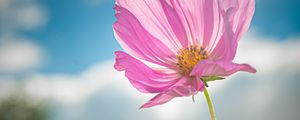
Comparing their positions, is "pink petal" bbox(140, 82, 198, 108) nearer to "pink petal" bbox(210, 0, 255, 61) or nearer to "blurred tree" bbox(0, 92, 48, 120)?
"pink petal" bbox(210, 0, 255, 61)

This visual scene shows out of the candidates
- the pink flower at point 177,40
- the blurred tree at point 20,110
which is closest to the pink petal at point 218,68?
the pink flower at point 177,40

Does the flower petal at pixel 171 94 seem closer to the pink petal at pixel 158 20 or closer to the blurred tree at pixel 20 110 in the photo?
the pink petal at pixel 158 20

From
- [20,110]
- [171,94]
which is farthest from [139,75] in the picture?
[20,110]

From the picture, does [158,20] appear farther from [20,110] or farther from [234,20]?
[20,110]

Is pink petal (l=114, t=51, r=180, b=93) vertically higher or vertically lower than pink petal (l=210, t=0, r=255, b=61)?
lower

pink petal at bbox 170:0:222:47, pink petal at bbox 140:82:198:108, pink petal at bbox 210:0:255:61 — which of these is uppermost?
pink petal at bbox 170:0:222:47

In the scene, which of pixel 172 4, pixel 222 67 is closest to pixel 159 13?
pixel 172 4

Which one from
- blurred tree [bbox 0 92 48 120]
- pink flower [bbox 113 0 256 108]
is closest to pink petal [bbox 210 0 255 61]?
pink flower [bbox 113 0 256 108]
